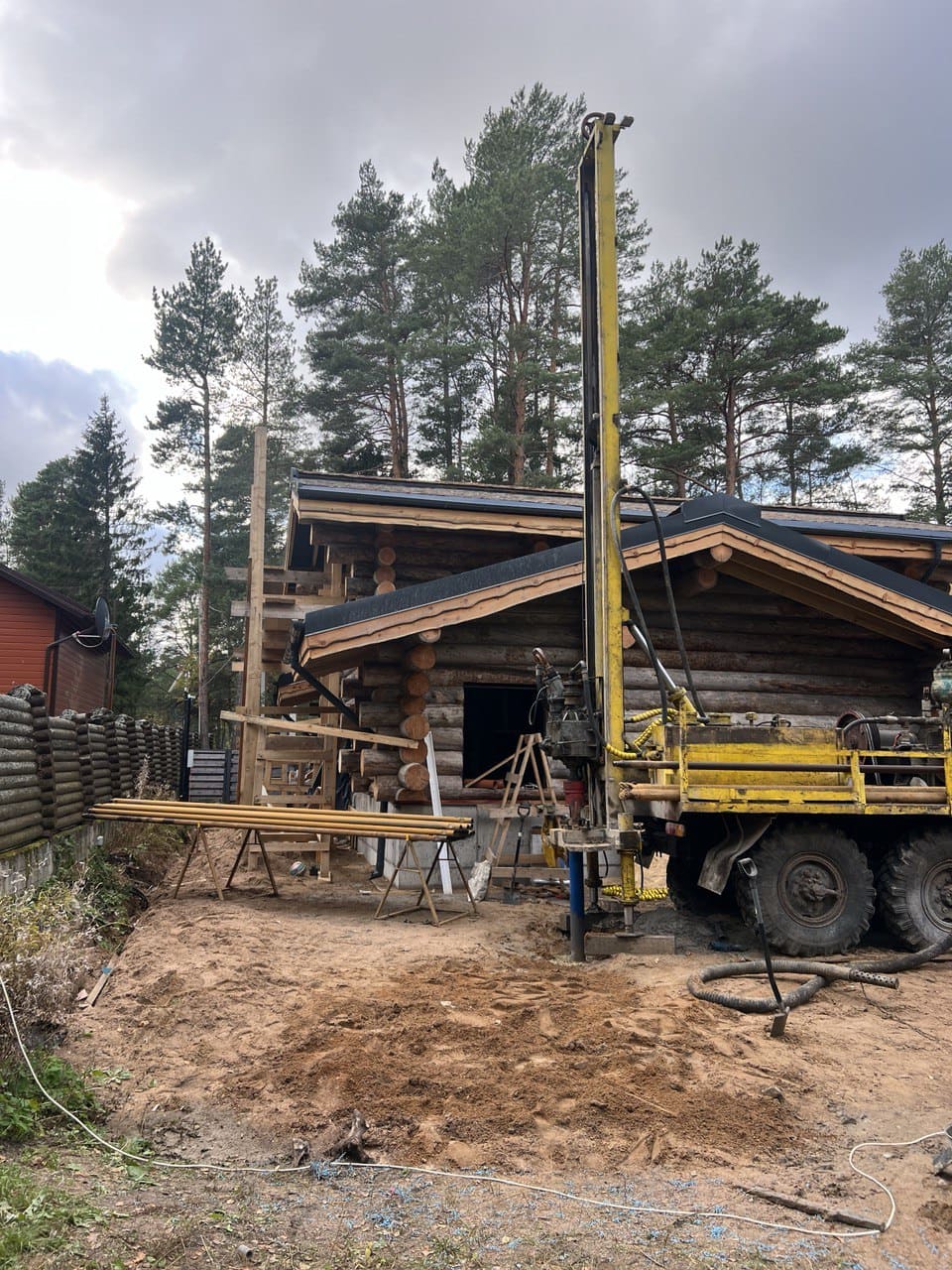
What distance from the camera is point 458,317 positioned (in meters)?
29.5

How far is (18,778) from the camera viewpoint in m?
7.96

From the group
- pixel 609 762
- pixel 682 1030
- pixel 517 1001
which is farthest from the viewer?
pixel 609 762

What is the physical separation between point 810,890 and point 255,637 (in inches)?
302

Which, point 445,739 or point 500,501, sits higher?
point 500,501

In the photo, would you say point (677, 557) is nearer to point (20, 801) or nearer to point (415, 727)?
point (415, 727)

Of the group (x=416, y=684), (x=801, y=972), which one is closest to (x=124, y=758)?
(x=416, y=684)

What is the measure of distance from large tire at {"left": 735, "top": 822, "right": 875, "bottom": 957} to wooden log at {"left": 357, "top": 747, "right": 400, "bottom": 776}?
450 centimetres

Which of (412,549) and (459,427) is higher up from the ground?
(459,427)

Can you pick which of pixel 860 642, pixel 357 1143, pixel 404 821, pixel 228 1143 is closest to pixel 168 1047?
pixel 228 1143

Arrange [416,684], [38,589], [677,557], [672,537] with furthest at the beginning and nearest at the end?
[38,589] < [416,684] < [677,557] < [672,537]

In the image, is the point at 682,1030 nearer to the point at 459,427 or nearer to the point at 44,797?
the point at 44,797

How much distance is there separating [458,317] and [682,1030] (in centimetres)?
2732

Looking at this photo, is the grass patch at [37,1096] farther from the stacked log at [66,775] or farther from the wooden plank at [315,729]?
the wooden plank at [315,729]

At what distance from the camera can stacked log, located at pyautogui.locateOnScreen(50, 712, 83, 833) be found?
9234mm
